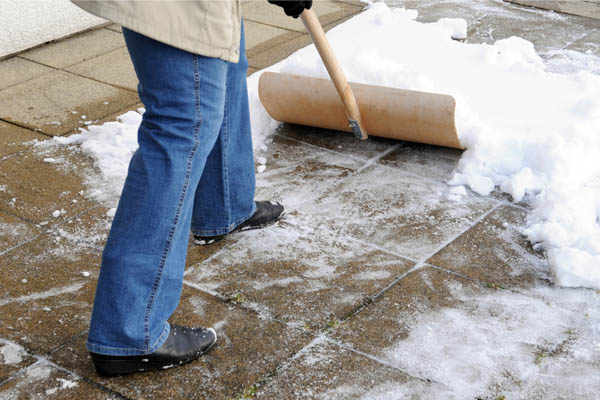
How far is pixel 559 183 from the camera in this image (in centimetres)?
324

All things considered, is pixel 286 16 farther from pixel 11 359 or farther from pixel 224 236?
pixel 11 359

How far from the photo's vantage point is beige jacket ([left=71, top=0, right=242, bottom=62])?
6.33ft

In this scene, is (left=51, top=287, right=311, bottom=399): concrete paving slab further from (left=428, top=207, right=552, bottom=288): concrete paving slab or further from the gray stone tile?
(left=428, top=207, right=552, bottom=288): concrete paving slab

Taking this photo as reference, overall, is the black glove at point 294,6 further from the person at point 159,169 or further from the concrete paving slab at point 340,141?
the concrete paving slab at point 340,141

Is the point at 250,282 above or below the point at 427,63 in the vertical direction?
below

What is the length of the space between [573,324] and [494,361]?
365 millimetres

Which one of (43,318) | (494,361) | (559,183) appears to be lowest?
(43,318)

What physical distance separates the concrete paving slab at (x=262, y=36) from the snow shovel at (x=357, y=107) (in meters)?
1.46

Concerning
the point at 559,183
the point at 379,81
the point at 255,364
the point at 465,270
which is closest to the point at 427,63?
the point at 379,81

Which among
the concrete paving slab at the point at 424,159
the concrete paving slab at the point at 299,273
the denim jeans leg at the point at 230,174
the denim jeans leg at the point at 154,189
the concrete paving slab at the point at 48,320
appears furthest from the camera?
the concrete paving slab at the point at 424,159

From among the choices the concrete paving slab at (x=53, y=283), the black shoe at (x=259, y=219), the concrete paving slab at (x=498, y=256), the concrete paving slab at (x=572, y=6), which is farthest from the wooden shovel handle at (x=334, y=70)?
the concrete paving slab at (x=572, y=6)

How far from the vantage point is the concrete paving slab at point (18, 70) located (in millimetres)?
4805

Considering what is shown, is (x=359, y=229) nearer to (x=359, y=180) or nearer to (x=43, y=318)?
(x=359, y=180)

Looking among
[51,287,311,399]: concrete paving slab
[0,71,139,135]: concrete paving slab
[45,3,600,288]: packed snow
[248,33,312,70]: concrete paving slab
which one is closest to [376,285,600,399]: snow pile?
[45,3,600,288]: packed snow
